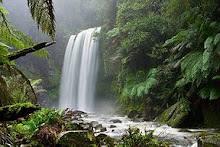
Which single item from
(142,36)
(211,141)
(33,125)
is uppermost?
(142,36)

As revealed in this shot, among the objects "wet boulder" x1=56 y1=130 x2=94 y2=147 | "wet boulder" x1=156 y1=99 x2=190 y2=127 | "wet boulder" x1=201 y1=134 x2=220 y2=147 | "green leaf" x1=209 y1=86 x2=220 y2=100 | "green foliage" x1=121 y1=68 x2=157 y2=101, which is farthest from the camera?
"green foliage" x1=121 y1=68 x2=157 y2=101

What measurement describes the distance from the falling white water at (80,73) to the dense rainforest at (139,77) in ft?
2.32

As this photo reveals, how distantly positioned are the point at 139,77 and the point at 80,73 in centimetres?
957

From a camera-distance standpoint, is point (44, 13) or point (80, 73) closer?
point (44, 13)

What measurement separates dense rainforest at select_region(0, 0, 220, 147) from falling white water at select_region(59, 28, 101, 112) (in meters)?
0.71

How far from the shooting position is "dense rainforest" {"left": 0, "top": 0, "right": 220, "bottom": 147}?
241 cm

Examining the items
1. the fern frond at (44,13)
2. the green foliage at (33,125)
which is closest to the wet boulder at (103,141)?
the green foliage at (33,125)

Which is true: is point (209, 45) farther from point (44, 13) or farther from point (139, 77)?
point (44, 13)

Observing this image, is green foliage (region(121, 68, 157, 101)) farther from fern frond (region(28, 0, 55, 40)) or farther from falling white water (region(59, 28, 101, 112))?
falling white water (region(59, 28, 101, 112))

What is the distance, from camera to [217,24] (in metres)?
5.64

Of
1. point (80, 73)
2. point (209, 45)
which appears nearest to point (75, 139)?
point (209, 45)

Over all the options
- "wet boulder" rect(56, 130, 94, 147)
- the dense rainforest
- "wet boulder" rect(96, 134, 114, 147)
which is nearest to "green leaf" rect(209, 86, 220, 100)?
the dense rainforest

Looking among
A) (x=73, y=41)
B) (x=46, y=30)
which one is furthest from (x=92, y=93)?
(x=46, y=30)

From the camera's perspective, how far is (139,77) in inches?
358
